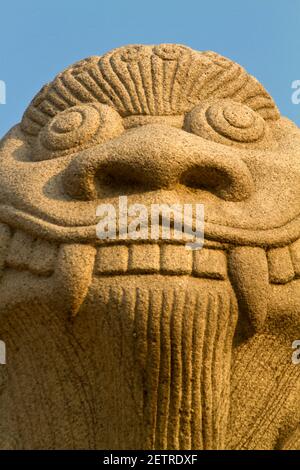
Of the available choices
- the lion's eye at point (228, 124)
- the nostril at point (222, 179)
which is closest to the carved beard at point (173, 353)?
the nostril at point (222, 179)

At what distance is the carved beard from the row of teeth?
2.5 inches

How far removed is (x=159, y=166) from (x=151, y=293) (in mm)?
464

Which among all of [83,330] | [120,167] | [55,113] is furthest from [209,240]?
[55,113]

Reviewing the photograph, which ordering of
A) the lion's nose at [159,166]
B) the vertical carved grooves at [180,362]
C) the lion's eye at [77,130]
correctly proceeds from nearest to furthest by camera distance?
the vertical carved grooves at [180,362]
the lion's nose at [159,166]
the lion's eye at [77,130]

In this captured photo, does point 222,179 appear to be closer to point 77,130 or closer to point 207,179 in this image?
point 207,179

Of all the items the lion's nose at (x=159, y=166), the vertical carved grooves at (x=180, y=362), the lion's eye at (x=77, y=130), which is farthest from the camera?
the lion's eye at (x=77, y=130)

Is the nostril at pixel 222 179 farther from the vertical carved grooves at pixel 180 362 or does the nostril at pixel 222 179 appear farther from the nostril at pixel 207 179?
the vertical carved grooves at pixel 180 362

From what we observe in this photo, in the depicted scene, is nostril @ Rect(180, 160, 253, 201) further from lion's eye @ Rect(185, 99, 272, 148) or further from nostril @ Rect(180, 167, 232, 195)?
lion's eye @ Rect(185, 99, 272, 148)

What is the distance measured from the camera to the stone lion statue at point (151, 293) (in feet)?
6.37

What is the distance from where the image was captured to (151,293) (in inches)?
75.1

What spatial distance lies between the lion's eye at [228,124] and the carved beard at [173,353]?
2.30ft

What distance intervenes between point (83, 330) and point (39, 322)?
0.61 feet

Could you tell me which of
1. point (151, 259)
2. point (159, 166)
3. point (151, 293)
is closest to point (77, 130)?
point (159, 166)

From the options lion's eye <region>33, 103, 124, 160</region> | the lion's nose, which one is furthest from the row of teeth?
lion's eye <region>33, 103, 124, 160</region>
